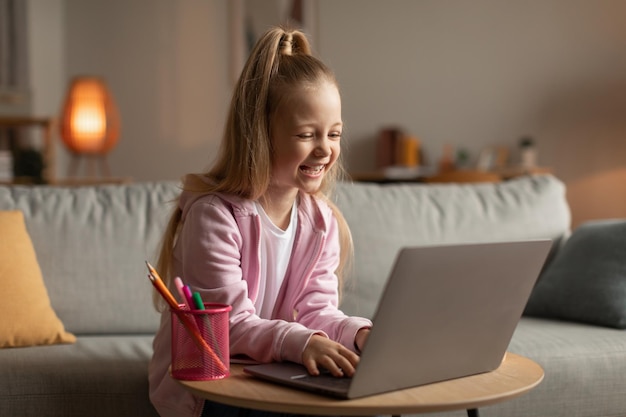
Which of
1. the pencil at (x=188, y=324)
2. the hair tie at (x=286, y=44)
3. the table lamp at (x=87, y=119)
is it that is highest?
the hair tie at (x=286, y=44)

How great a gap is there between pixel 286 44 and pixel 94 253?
1.05 m

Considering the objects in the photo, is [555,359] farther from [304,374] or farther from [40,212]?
[40,212]

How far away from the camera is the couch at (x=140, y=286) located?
1.91m

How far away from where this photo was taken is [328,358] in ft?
4.03

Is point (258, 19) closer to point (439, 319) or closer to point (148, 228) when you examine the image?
point (148, 228)

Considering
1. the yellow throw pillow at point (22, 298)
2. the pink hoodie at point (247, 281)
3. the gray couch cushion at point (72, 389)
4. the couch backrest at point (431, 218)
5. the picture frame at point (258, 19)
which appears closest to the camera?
the pink hoodie at point (247, 281)

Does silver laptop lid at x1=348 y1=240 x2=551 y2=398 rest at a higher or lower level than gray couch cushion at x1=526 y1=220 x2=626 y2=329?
higher

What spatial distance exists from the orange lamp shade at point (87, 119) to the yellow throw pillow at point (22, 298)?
9.17ft

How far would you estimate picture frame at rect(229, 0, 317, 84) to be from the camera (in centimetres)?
541

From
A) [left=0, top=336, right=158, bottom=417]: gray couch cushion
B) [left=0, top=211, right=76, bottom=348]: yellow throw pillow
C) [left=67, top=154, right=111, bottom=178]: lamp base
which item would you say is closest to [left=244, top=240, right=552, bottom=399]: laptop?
[left=0, top=336, right=158, bottom=417]: gray couch cushion

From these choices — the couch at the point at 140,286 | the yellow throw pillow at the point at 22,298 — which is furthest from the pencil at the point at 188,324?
the yellow throw pillow at the point at 22,298

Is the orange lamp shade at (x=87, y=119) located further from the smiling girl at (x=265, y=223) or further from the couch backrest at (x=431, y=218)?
the smiling girl at (x=265, y=223)

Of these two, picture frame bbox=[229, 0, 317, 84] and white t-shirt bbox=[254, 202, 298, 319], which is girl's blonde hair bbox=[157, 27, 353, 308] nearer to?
white t-shirt bbox=[254, 202, 298, 319]

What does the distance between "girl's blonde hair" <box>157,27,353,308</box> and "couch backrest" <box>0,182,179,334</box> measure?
0.87 metres
